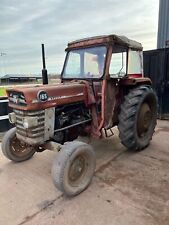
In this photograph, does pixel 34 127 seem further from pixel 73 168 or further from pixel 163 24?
pixel 163 24

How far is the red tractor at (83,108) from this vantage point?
2.78m

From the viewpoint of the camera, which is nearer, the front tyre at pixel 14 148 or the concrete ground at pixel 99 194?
the concrete ground at pixel 99 194

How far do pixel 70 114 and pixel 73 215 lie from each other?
1.49 meters

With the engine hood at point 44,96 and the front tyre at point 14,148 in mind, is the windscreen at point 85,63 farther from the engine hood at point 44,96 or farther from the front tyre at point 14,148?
the front tyre at point 14,148

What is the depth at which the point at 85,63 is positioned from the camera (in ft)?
12.5

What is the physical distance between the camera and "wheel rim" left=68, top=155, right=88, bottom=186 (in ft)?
9.06

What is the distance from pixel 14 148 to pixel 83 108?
127 centimetres

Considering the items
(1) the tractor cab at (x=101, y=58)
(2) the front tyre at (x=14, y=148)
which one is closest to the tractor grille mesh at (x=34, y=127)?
(2) the front tyre at (x=14, y=148)

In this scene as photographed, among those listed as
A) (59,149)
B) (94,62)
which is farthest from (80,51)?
(59,149)

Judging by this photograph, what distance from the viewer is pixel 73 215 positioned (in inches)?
93.2

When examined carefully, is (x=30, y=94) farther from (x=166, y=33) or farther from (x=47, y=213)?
(x=166, y=33)

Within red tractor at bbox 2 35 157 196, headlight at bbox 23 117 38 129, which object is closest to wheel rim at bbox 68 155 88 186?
red tractor at bbox 2 35 157 196

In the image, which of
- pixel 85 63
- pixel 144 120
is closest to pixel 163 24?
pixel 144 120

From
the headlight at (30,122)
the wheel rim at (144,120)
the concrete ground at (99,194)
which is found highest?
the headlight at (30,122)
